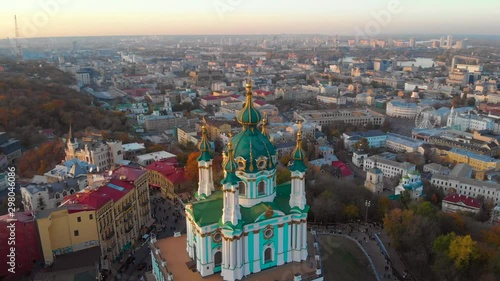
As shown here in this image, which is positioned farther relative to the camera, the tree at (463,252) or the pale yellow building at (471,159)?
the pale yellow building at (471,159)

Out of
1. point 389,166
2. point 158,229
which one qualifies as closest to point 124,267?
point 158,229

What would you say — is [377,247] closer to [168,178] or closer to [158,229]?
[158,229]

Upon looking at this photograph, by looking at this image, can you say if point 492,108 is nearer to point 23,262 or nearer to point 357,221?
point 357,221

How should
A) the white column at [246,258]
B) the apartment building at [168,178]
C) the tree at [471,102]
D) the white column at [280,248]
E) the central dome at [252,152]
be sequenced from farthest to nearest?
1. the tree at [471,102]
2. the apartment building at [168,178]
3. the white column at [280,248]
4. the white column at [246,258]
5. the central dome at [252,152]

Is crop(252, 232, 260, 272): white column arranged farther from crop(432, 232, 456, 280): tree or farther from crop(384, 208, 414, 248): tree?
crop(384, 208, 414, 248): tree

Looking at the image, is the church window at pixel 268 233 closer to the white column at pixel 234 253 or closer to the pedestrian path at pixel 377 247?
the white column at pixel 234 253

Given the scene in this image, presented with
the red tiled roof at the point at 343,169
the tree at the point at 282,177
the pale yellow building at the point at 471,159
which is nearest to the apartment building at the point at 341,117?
A: the pale yellow building at the point at 471,159

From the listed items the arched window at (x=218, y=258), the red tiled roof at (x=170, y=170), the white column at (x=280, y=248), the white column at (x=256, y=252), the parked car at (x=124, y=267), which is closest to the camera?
the white column at (x=256, y=252)
